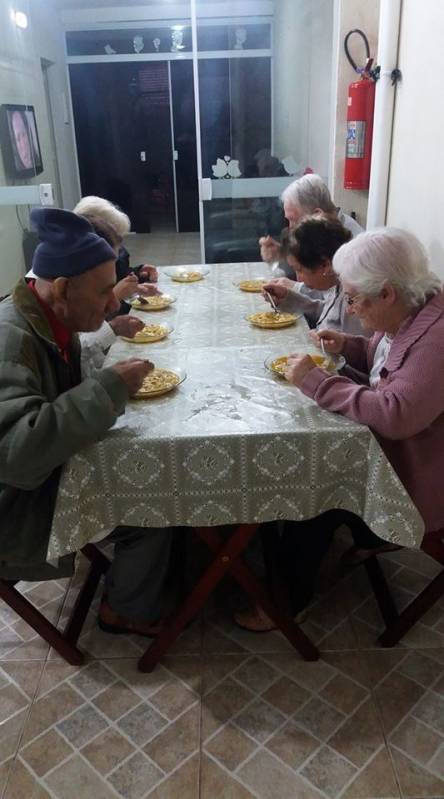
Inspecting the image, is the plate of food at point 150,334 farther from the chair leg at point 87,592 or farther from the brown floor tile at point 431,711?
the brown floor tile at point 431,711

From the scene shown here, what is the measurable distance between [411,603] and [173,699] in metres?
0.69

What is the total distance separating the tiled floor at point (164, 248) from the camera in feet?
21.6

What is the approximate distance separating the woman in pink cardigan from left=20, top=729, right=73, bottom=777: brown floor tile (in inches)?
39.6

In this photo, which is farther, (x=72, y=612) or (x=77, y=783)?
(x=72, y=612)

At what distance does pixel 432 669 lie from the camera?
1.60 metres

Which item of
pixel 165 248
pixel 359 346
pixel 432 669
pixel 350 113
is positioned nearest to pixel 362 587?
pixel 432 669

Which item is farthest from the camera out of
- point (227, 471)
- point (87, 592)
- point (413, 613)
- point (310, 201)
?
point (310, 201)

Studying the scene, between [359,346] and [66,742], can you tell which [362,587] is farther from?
[66,742]

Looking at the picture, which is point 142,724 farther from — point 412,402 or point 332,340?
point 332,340

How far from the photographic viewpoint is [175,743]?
1.42 meters

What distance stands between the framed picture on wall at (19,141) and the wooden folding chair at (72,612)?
327 centimetres

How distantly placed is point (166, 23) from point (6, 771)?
7.58m

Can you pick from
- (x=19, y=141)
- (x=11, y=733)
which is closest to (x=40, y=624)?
(x=11, y=733)

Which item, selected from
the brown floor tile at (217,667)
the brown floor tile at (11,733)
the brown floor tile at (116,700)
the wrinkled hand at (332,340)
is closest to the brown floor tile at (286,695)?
the brown floor tile at (217,667)
